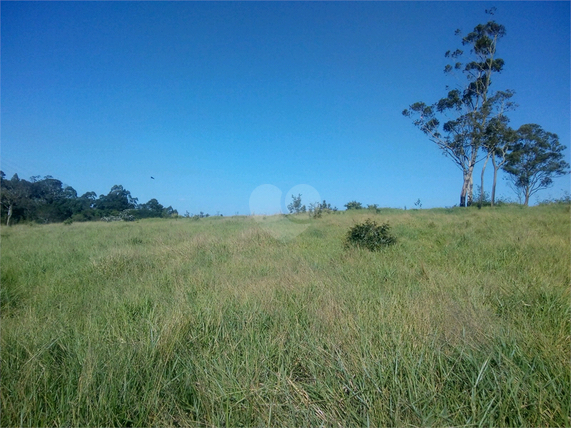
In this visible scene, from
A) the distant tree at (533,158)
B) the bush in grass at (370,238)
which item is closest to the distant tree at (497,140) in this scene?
the distant tree at (533,158)

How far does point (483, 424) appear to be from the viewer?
167 cm

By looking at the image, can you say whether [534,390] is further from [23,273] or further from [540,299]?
[23,273]

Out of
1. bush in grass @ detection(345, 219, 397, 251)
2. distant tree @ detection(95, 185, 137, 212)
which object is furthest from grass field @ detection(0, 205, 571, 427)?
distant tree @ detection(95, 185, 137, 212)

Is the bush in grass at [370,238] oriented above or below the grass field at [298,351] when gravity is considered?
above

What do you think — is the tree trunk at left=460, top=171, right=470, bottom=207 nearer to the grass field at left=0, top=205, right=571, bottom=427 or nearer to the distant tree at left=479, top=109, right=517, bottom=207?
the distant tree at left=479, top=109, right=517, bottom=207

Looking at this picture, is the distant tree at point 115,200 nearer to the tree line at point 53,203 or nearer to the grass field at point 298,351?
the tree line at point 53,203

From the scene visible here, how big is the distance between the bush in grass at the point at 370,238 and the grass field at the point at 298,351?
2176 millimetres

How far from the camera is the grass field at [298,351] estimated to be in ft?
5.89

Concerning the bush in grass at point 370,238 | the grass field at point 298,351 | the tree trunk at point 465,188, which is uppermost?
the tree trunk at point 465,188

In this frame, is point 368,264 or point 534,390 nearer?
point 534,390

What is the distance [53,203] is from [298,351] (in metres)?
25.9

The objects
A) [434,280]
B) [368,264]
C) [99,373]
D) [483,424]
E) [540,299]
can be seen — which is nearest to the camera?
[483,424]

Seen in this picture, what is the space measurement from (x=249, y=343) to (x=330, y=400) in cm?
84

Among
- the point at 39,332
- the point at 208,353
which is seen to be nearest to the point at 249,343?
the point at 208,353
